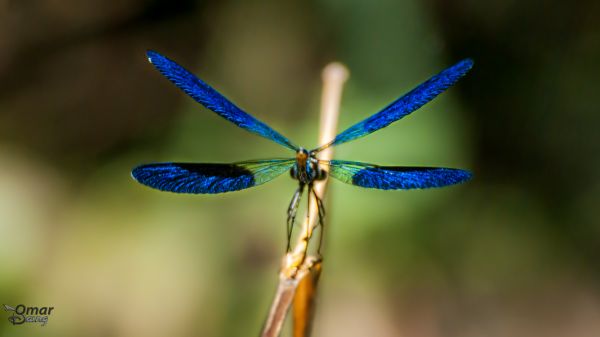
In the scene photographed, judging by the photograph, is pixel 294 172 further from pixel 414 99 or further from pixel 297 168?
pixel 414 99

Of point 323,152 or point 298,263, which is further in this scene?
point 323,152
